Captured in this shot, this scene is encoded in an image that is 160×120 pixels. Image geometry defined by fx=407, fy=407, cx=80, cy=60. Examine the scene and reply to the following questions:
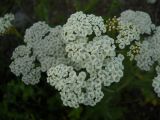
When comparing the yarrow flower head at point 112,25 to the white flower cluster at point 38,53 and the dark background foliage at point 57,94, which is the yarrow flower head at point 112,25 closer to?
the dark background foliage at point 57,94

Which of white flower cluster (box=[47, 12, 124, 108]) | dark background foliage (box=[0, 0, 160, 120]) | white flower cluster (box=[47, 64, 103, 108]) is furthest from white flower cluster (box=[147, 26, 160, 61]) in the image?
white flower cluster (box=[47, 64, 103, 108])

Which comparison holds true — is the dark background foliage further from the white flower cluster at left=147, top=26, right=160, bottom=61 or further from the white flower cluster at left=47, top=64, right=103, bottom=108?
the white flower cluster at left=47, top=64, right=103, bottom=108

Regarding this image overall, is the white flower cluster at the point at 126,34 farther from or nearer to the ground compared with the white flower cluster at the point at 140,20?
nearer to the ground

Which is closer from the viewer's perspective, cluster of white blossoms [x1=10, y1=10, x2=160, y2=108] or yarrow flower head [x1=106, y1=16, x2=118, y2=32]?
cluster of white blossoms [x1=10, y1=10, x2=160, y2=108]

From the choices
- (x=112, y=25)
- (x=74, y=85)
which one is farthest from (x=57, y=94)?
(x=112, y=25)

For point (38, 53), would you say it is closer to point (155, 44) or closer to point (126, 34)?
point (126, 34)

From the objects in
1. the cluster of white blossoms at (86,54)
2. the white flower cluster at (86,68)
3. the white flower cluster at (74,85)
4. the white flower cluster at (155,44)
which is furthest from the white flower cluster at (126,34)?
the white flower cluster at (74,85)
